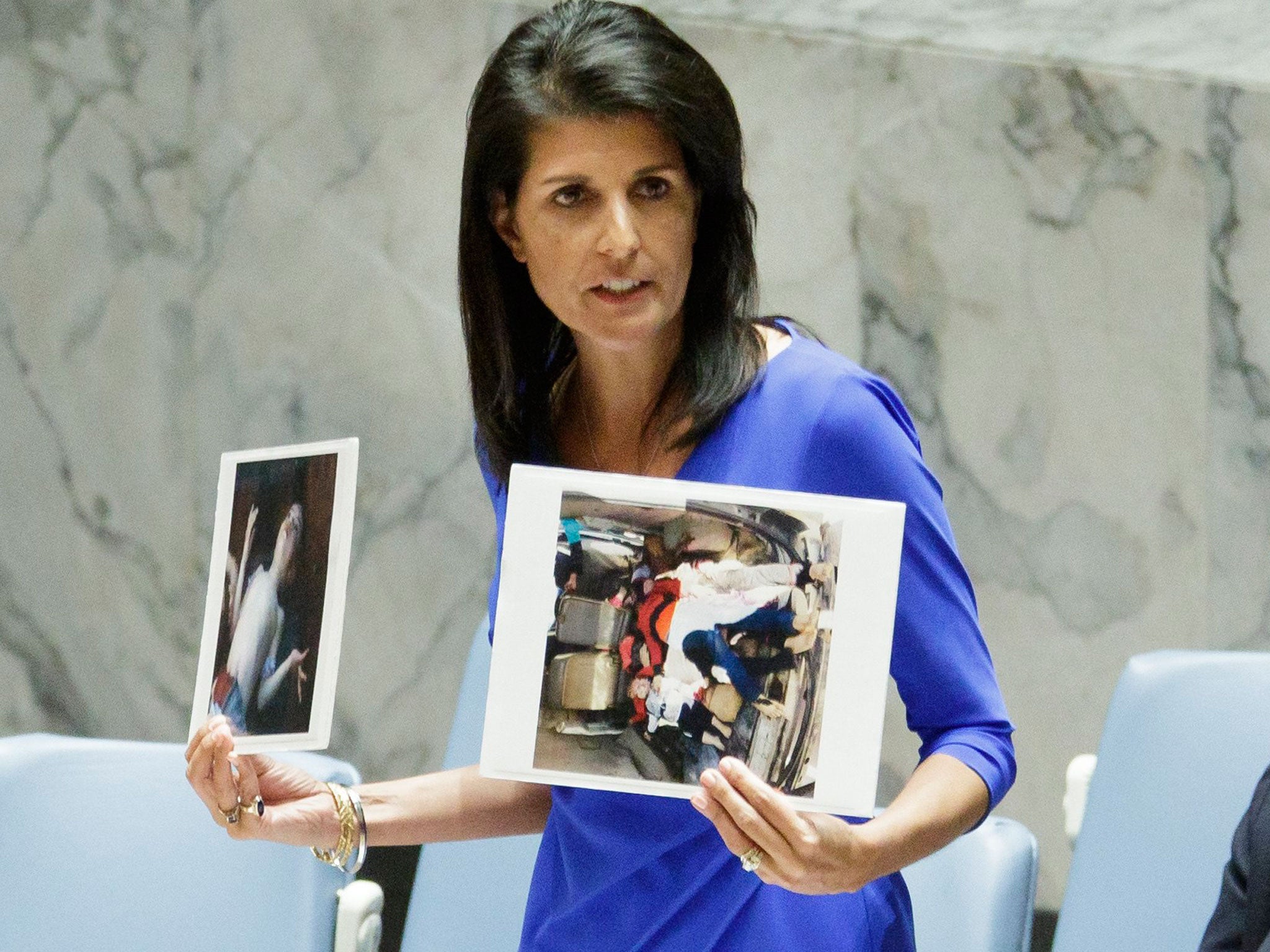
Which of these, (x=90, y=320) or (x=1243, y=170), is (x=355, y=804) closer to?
(x=90, y=320)

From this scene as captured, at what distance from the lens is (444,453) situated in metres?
2.26

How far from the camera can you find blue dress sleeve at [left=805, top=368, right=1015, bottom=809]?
3.52 ft

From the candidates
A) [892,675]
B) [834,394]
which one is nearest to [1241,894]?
[892,675]

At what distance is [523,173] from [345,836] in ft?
1.87

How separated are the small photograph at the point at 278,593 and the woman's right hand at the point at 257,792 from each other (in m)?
0.02

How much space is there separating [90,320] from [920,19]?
129 cm

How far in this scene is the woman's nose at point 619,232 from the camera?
1.10m

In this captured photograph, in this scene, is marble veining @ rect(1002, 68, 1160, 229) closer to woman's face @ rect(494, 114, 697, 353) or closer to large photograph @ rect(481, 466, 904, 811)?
woman's face @ rect(494, 114, 697, 353)

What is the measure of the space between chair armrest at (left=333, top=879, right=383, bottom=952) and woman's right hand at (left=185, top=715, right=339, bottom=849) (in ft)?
1.52

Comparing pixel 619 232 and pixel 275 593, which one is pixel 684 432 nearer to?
pixel 619 232

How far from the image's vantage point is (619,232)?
1100 millimetres

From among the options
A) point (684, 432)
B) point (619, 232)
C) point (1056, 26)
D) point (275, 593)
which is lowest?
point (275, 593)

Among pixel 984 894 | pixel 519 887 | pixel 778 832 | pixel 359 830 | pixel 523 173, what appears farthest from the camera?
pixel 519 887

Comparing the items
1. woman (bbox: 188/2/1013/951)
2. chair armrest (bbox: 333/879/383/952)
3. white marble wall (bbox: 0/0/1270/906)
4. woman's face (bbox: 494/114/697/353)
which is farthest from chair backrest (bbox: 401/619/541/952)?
woman's face (bbox: 494/114/697/353)
